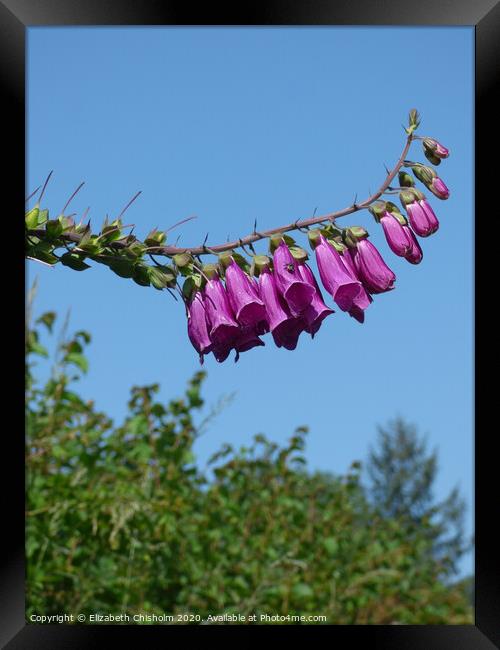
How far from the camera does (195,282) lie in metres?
1.36

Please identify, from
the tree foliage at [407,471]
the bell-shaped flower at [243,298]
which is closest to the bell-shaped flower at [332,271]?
the bell-shaped flower at [243,298]

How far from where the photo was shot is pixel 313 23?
1865 millimetres

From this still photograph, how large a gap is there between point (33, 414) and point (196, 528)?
2.04 feet

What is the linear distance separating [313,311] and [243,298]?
107 millimetres

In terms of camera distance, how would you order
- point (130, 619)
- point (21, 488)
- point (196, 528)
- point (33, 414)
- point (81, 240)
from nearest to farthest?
point (81, 240), point (21, 488), point (130, 619), point (33, 414), point (196, 528)

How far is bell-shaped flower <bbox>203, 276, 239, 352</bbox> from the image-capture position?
1319 mm

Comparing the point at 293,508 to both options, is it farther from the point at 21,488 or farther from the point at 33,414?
the point at 21,488

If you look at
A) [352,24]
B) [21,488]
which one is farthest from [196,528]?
[352,24]

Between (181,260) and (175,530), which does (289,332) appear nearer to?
(181,260)

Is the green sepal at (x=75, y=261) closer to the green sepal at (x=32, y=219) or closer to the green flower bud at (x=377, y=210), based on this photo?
the green sepal at (x=32, y=219)

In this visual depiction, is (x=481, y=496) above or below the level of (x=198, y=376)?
below

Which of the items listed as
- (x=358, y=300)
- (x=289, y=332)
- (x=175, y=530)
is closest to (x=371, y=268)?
(x=358, y=300)

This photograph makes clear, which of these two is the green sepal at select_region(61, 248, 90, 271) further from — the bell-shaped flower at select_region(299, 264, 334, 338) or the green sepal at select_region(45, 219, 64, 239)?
the bell-shaped flower at select_region(299, 264, 334, 338)

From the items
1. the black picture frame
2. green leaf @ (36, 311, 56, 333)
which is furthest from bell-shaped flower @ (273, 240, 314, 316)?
green leaf @ (36, 311, 56, 333)
